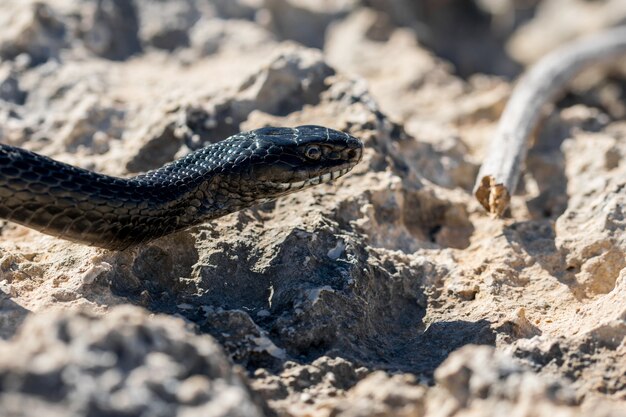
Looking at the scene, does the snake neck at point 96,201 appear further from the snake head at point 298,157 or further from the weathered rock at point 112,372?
the weathered rock at point 112,372

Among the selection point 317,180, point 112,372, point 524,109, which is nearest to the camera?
point 112,372

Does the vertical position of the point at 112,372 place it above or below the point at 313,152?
above

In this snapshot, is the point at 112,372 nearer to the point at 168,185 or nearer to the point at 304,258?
the point at 304,258

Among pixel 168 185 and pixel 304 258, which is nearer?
pixel 304 258

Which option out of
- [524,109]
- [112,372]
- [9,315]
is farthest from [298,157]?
[112,372]

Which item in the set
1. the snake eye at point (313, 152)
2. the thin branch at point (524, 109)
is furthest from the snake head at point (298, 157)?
the thin branch at point (524, 109)

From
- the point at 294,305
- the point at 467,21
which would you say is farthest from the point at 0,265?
the point at 467,21
